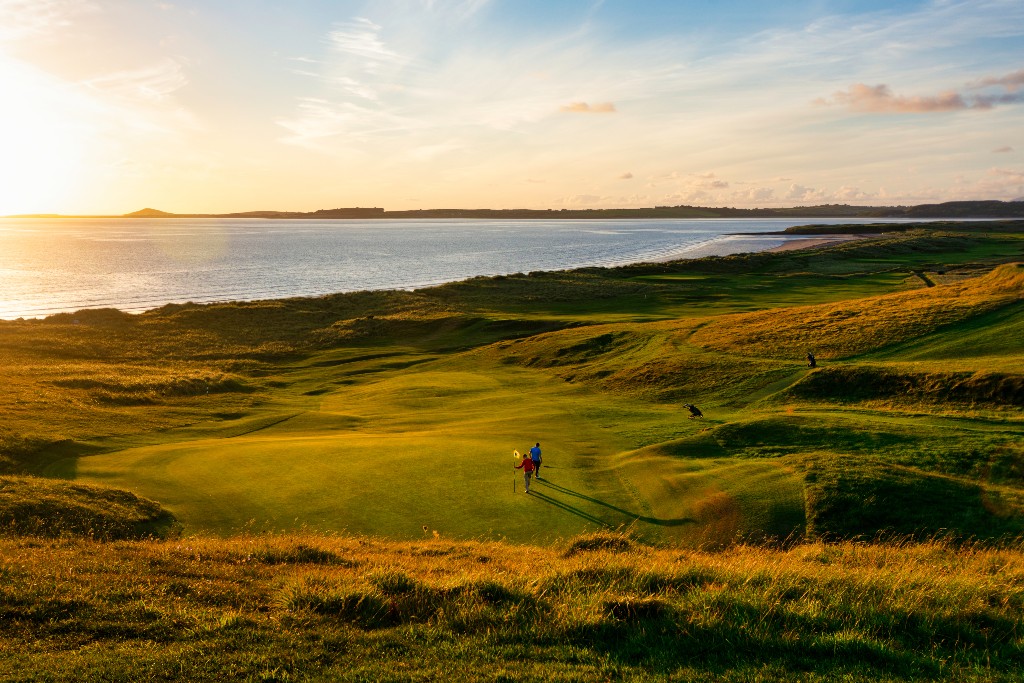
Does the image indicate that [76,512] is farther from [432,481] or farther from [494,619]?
[494,619]

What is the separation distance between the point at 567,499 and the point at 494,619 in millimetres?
10951

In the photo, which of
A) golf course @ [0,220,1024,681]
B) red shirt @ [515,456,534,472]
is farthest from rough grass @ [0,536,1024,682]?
red shirt @ [515,456,534,472]

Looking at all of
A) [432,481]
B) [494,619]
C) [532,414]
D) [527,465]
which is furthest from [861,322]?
[494,619]

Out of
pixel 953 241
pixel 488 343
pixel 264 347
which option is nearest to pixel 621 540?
pixel 488 343

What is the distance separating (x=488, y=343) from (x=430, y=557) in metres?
47.9

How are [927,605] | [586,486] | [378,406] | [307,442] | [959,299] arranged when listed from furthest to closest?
[959,299], [378,406], [307,442], [586,486], [927,605]

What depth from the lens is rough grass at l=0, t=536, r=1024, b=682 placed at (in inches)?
347

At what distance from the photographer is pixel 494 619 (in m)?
10.4

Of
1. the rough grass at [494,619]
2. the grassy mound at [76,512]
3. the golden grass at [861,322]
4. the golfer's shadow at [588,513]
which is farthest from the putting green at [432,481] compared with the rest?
the golden grass at [861,322]

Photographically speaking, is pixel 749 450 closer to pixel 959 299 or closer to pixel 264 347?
pixel 959 299

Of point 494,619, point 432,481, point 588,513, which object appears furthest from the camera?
point 432,481

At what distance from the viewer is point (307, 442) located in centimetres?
2838

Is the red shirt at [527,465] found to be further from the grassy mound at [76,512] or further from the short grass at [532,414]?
the grassy mound at [76,512]

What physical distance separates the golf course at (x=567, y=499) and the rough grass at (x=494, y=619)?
6cm
